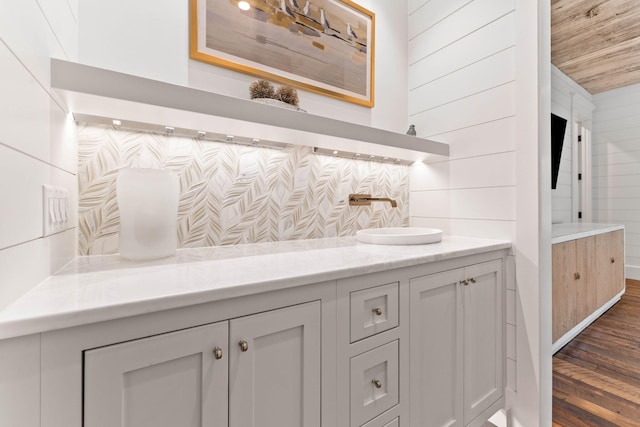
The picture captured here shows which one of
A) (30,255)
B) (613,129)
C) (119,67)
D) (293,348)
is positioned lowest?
(293,348)

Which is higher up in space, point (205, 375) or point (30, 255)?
point (30, 255)

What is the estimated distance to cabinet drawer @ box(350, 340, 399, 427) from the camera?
2.87ft

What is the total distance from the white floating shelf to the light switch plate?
272 millimetres

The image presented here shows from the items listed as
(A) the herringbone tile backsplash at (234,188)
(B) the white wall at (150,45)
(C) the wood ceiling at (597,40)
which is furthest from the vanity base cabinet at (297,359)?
(C) the wood ceiling at (597,40)

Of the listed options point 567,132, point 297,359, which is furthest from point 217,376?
point 567,132

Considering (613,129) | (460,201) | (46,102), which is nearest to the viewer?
(46,102)

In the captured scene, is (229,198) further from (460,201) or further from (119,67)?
(460,201)

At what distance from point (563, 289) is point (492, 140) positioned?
4.87 ft

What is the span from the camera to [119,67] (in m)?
1.10

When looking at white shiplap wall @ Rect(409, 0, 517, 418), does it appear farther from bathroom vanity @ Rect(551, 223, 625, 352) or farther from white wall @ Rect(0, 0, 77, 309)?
white wall @ Rect(0, 0, 77, 309)

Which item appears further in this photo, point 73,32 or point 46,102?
point 73,32

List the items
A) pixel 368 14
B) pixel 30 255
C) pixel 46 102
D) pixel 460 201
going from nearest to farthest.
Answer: pixel 30 255 < pixel 46 102 < pixel 460 201 < pixel 368 14

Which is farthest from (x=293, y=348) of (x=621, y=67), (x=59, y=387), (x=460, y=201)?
(x=621, y=67)

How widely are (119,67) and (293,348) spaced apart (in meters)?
1.19
